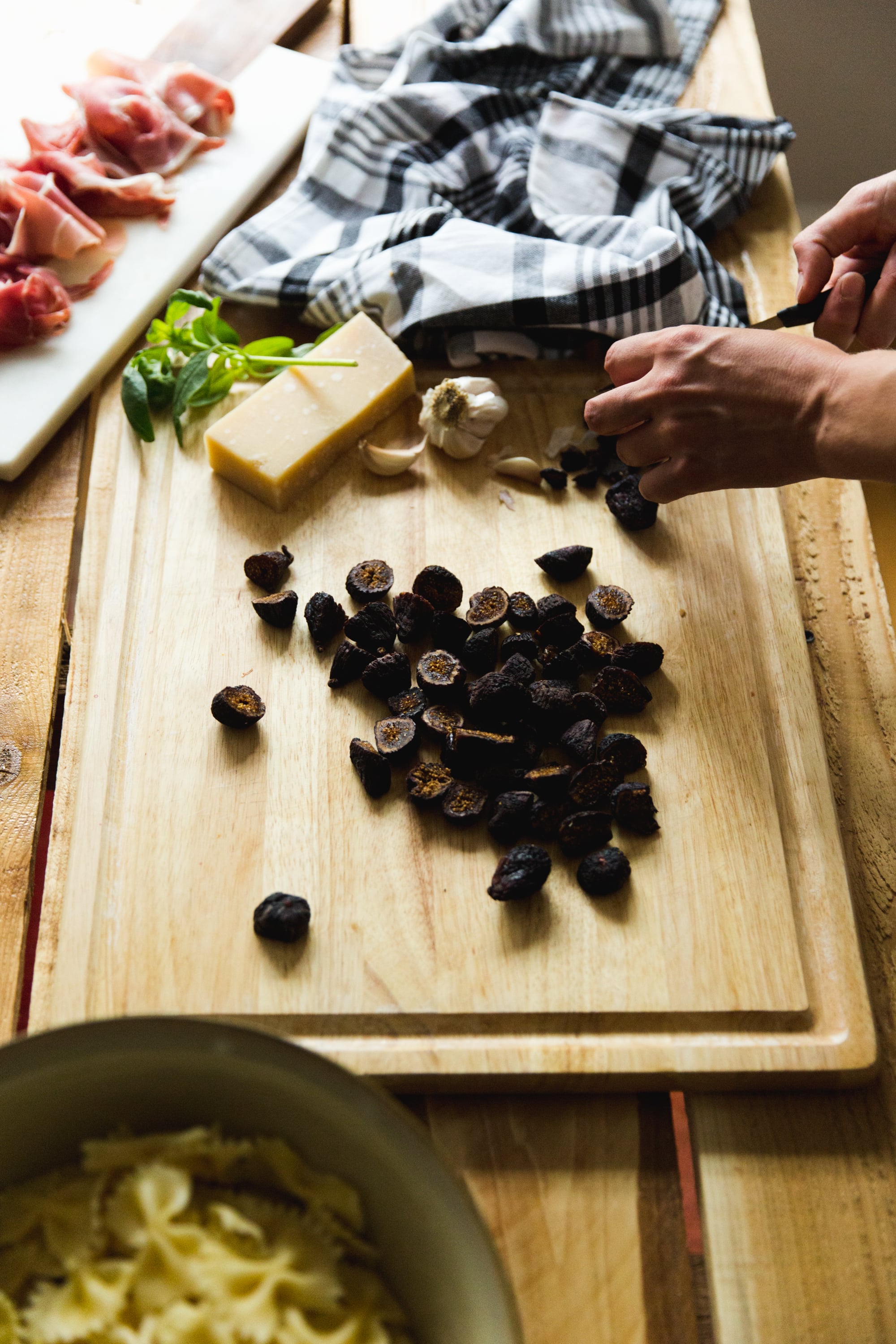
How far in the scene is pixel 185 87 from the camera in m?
2.59

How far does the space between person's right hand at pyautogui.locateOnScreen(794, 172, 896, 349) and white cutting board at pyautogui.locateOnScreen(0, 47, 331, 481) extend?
54.0 inches

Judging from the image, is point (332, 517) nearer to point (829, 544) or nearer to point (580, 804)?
point (580, 804)

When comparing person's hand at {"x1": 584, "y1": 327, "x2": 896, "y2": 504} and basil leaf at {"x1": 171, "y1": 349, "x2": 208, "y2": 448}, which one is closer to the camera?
person's hand at {"x1": 584, "y1": 327, "x2": 896, "y2": 504}

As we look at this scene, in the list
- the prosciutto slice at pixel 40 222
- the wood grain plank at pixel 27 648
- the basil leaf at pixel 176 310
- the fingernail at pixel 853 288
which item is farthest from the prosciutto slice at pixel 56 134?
the fingernail at pixel 853 288

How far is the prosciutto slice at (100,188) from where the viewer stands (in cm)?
243

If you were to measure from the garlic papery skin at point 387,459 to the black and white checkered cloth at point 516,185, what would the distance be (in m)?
0.30

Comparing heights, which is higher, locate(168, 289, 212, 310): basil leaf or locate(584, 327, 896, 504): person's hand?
locate(584, 327, 896, 504): person's hand

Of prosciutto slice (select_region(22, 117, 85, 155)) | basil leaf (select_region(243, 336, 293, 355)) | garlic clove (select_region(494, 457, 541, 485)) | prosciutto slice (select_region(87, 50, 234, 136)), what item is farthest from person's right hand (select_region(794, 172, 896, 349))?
prosciutto slice (select_region(22, 117, 85, 155))

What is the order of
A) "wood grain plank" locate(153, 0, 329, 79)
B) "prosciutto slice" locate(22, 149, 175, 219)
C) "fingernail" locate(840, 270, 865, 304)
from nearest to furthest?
"fingernail" locate(840, 270, 865, 304) < "prosciutto slice" locate(22, 149, 175, 219) < "wood grain plank" locate(153, 0, 329, 79)

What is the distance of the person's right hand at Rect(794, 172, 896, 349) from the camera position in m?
2.04

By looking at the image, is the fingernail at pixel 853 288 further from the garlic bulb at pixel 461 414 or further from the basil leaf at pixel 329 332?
the basil leaf at pixel 329 332

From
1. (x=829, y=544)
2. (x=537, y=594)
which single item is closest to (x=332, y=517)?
(x=537, y=594)

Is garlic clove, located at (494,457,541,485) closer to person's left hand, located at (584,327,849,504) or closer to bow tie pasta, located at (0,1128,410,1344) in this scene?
person's left hand, located at (584,327,849,504)

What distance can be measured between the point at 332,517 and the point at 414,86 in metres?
1.23
